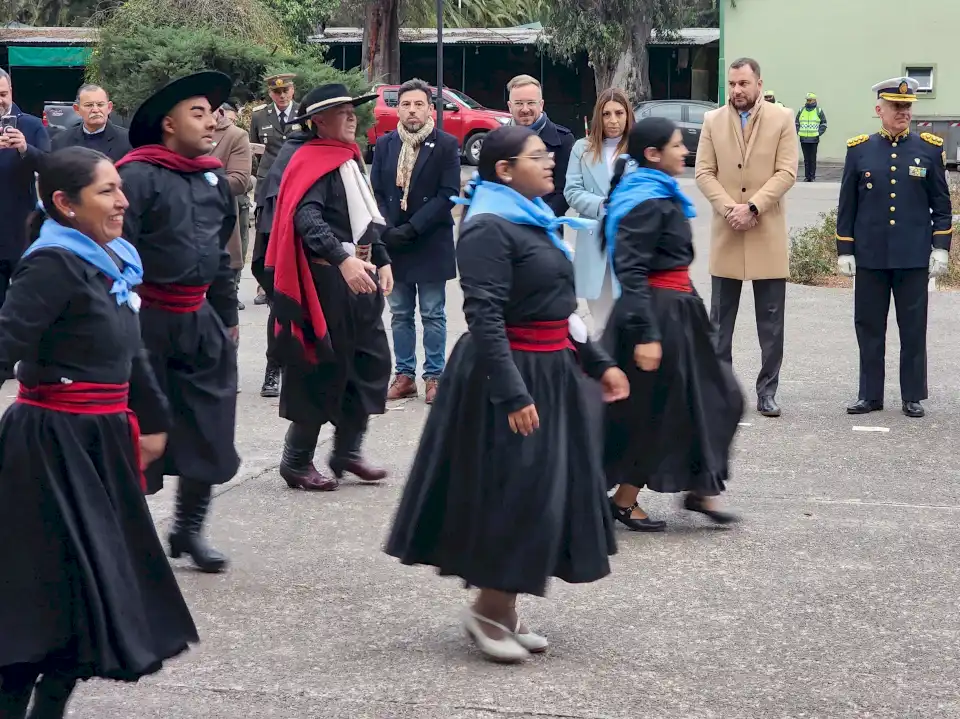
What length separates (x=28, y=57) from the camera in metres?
40.5

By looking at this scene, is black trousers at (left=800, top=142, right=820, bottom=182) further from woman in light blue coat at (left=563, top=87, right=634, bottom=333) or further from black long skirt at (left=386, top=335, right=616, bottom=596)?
black long skirt at (left=386, top=335, right=616, bottom=596)

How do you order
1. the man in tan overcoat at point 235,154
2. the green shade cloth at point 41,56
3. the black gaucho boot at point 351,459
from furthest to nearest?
the green shade cloth at point 41,56, the man in tan overcoat at point 235,154, the black gaucho boot at point 351,459

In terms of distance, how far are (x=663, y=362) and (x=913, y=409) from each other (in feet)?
9.82

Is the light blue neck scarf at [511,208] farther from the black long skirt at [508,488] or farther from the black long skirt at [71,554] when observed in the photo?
the black long skirt at [71,554]

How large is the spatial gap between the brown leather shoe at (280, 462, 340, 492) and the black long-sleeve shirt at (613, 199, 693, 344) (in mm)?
1695

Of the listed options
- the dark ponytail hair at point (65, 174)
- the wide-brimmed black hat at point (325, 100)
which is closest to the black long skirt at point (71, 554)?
the dark ponytail hair at point (65, 174)

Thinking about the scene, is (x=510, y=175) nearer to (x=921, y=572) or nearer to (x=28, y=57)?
(x=921, y=572)

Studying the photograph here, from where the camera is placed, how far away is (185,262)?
5.31 metres

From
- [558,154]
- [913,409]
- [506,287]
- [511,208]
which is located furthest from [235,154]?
[506,287]

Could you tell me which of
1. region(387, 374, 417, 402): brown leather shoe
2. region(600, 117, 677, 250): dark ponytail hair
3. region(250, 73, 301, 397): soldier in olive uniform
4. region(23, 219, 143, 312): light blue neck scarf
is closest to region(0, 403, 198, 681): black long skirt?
region(23, 219, 143, 312): light blue neck scarf

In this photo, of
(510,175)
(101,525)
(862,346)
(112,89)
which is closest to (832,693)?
(510,175)

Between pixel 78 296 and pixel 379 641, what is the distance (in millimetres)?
1670

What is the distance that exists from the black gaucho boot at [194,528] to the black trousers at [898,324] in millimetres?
4504

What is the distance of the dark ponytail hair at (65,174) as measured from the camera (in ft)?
12.9
